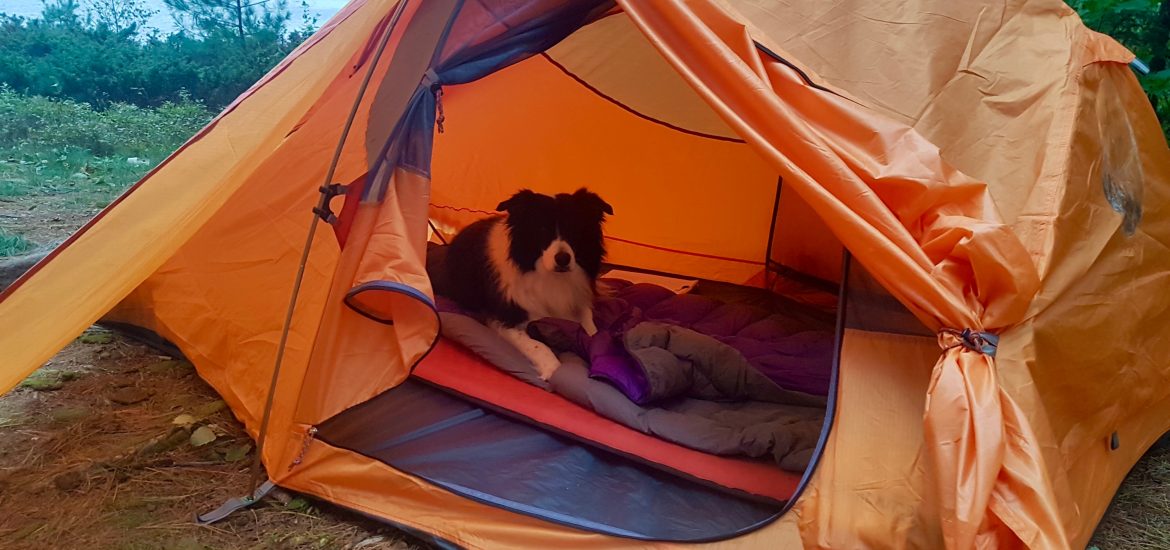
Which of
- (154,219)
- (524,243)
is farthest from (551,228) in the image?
(154,219)

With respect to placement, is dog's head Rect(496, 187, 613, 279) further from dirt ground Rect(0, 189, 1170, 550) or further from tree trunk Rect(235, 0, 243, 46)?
tree trunk Rect(235, 0, 243, 46)

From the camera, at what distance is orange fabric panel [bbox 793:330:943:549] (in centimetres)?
162

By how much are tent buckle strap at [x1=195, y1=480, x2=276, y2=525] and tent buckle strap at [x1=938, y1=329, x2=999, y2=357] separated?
1814 millimetres

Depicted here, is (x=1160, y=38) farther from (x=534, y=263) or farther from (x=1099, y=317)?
(x=534, y=263)

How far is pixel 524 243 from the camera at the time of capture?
308cm

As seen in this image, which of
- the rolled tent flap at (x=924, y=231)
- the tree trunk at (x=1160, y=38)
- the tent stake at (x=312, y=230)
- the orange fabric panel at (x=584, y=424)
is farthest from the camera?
the tree trunk at (x=1160, y=38)

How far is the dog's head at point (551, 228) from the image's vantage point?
3.02m

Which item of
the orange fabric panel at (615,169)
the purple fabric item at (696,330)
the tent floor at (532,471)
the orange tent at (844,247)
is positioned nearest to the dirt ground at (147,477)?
the orange tent at (844,247)

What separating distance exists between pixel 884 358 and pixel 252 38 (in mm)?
4645

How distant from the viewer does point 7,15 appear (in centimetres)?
473

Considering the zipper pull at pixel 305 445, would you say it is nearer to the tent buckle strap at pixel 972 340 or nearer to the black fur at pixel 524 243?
the black fur at pixel 524 243

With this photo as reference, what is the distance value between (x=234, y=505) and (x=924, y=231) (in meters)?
1.92

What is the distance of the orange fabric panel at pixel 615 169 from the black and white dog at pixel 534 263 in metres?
0.68

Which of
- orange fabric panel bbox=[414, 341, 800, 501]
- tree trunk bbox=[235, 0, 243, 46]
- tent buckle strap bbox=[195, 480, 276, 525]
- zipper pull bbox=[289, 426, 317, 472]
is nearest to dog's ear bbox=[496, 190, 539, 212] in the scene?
orange fabric panel bbox=[414, 341, 800, 501]
